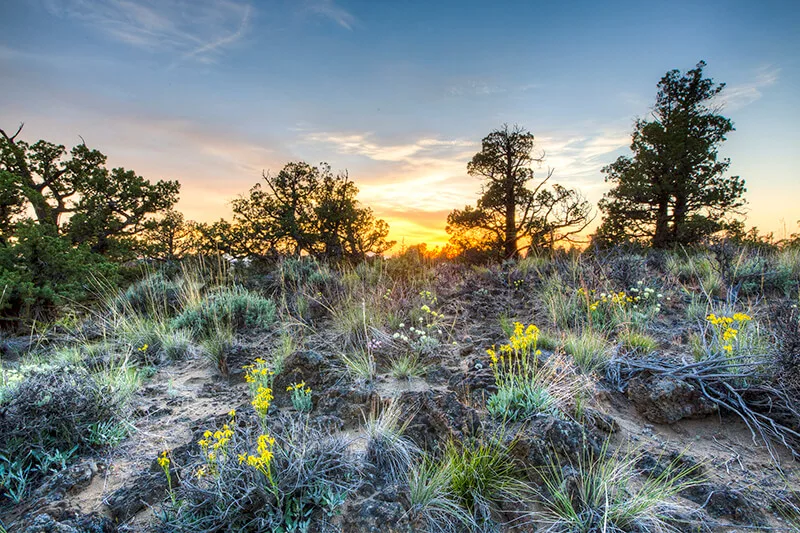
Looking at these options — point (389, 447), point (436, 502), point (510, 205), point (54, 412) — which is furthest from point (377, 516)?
point (510, 205)

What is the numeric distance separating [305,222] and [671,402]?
963 centimetres

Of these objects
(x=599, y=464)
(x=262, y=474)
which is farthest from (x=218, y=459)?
(x=599, y=464)

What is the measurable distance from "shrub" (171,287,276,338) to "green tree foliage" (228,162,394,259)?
460 centimetres

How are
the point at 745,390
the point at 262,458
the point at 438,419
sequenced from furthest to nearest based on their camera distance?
the point at 745,390 → the point at 438,419 → the point at 262,458

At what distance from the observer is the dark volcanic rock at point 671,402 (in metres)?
2.86

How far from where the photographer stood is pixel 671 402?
2898mm

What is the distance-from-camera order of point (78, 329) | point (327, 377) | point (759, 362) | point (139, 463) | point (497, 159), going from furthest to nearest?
point (497, 159) < point (78, 329) < point (327, 377) < point (759, 362) < point (139, 463)

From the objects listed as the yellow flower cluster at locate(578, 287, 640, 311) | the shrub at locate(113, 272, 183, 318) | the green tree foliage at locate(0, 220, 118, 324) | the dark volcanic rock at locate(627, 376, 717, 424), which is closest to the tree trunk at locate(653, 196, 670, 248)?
the yellow flower cluster at locate(578, 287, 640, 311)

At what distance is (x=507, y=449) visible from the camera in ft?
7.38

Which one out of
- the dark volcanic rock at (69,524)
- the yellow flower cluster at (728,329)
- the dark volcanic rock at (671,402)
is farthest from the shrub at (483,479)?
the yellow flower cluster at (728,329)

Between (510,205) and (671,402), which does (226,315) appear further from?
(510,205)

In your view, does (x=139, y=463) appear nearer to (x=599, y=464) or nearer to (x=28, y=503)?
(x=28, y=503)

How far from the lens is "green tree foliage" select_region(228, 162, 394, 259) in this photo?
10445 millimetres

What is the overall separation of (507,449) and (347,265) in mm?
7850
